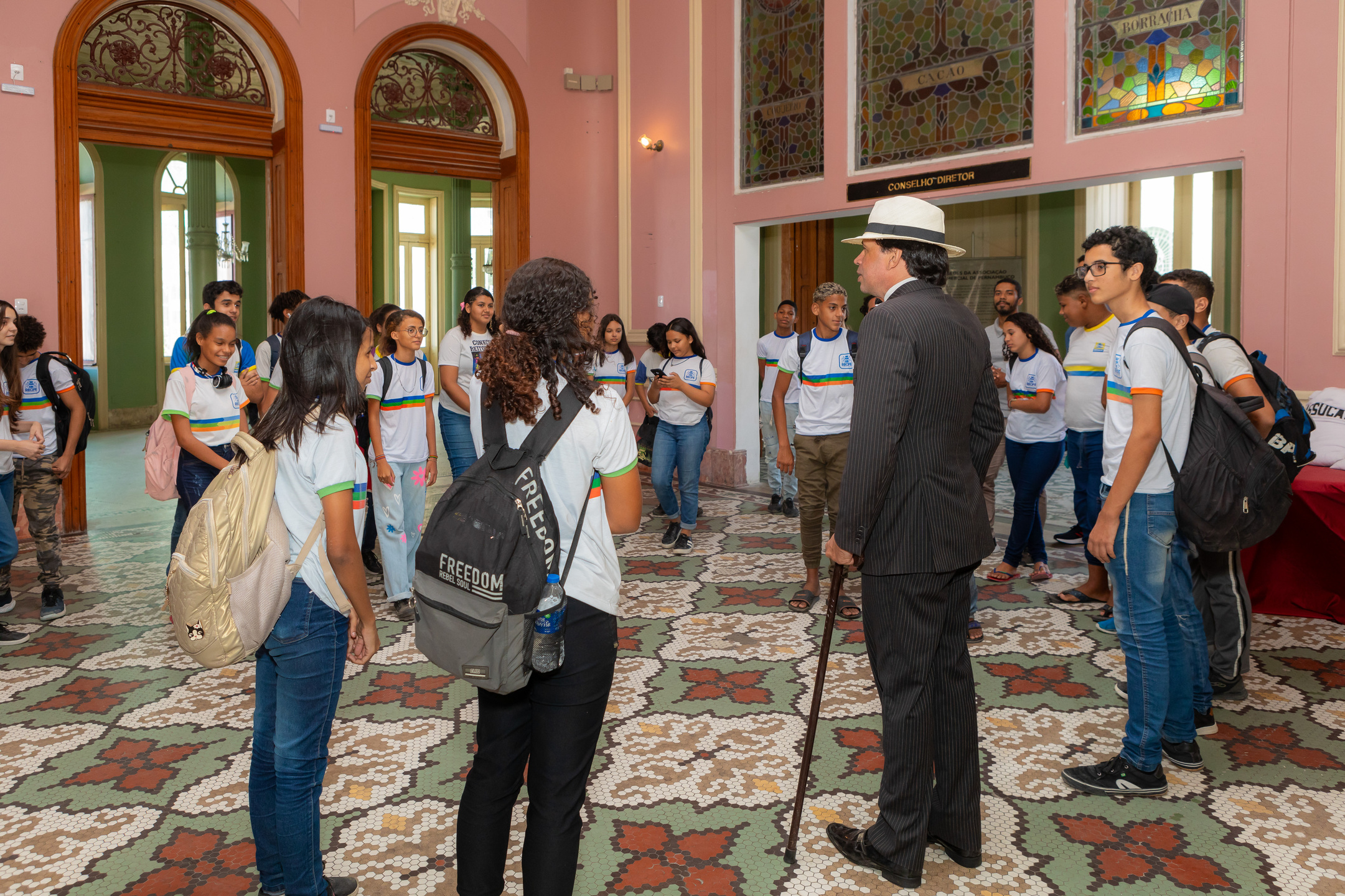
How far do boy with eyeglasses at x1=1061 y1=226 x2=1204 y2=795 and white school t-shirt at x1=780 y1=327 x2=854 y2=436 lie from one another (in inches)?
73.5

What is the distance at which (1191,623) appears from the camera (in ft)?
11.0

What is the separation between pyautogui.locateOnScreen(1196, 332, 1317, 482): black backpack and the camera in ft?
12.4

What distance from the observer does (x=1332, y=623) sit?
194 inches

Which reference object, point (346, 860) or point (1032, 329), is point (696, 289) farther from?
point (346, 860)

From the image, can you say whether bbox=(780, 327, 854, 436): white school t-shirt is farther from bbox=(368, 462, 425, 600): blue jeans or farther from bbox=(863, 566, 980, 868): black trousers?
bbox=(863, 566, 980, 868): black trousers

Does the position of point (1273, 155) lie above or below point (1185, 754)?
above

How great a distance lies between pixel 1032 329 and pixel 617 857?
12.8ft

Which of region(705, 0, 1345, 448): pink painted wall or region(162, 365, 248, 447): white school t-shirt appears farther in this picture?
region(705, 0, 1345, 448): pink painted wall

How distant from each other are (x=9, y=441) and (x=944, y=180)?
253 inches

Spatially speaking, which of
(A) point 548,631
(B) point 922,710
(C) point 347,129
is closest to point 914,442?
(B) point 922,710

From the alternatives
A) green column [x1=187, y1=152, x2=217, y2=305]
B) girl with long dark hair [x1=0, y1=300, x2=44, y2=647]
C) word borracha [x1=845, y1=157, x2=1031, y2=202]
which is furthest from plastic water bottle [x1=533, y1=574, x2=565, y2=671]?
green column [x1=187, y1=152, x2=217, y2=305]

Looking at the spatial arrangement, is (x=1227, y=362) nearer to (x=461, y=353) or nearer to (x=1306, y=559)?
(x=1306, y=559)

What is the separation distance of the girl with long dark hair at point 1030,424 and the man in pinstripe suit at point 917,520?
2890 mm

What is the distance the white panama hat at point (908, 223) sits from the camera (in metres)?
2.61
